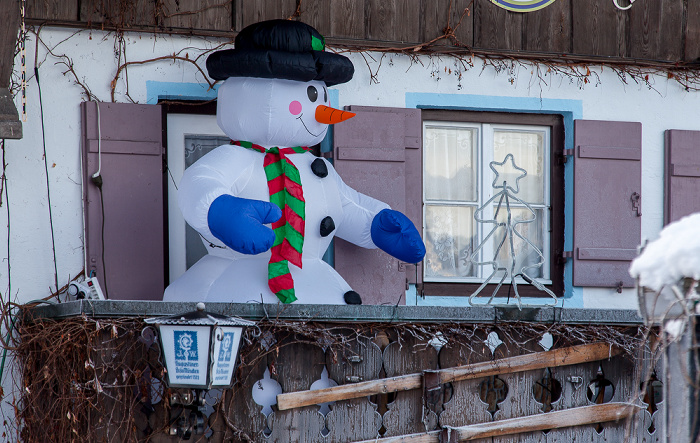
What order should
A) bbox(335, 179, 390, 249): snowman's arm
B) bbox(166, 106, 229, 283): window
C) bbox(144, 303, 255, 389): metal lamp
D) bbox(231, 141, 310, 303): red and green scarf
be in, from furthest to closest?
bbox(166, 106, 229, 283): window → bbox(335, 179, 390, 249): snowman's arm → bbox(231, 141, 310, 303): red and green scarf → bbox(144, 303, 255, 389): metal lamp

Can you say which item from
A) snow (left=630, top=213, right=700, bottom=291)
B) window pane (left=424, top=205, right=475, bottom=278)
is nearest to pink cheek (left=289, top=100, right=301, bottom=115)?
window pane (left=424, top=205, right=475, bottom=278)

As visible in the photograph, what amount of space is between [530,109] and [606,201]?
2.61ft

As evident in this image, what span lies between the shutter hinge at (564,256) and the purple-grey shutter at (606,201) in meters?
0.03

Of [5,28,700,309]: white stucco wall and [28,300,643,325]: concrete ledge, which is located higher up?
[5,28,700,309]: white stucco wall

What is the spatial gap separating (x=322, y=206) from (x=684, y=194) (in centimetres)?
274

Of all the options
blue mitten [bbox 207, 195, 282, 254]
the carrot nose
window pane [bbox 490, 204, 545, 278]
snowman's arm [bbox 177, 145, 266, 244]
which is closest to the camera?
blue mitten [bbox 207, 195, 282, 254]

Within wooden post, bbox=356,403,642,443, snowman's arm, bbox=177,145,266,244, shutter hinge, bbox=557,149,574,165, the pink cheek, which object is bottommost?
wooden post, bbox=356,403,642,443

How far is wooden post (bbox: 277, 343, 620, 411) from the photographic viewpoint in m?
4.66

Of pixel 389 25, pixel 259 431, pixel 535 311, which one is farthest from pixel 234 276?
pixel 389 25

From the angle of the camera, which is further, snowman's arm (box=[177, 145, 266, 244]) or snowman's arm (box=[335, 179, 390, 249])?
snowman's arm (box=[335, 179, 390, 249])

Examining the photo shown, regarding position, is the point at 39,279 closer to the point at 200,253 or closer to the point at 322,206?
the point at 200,253

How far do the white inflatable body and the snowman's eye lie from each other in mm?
14

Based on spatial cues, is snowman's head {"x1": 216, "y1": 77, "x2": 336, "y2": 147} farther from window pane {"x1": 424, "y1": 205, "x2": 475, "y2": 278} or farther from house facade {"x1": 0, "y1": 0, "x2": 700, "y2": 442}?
window pane {"x1": 424, "y1": 205, "x2": 475, "y2": 278}

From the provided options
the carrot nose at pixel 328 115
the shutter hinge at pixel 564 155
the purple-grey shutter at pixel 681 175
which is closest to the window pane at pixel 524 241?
the shutter hinge at pixel 564 155
